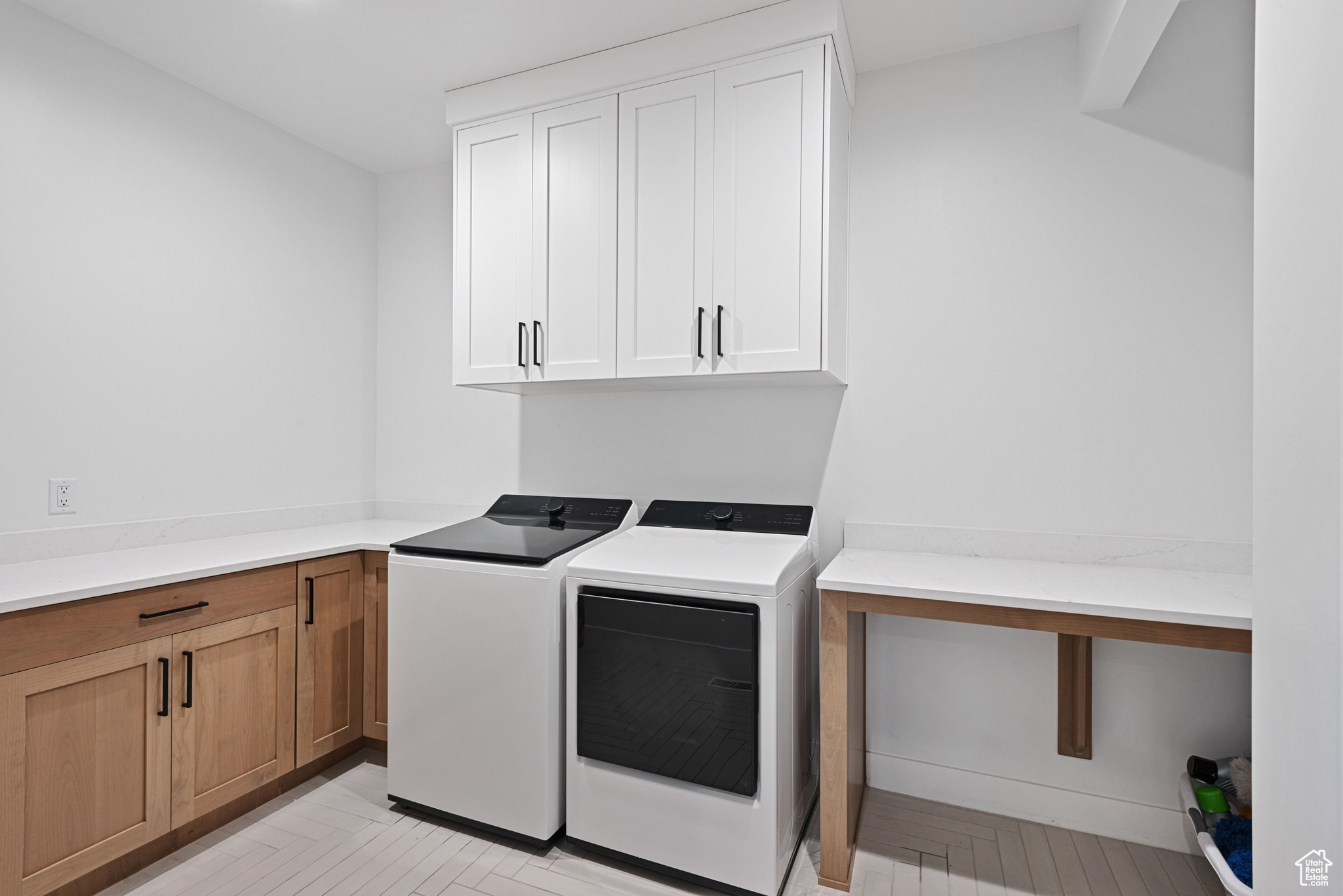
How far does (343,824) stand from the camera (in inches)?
80.0

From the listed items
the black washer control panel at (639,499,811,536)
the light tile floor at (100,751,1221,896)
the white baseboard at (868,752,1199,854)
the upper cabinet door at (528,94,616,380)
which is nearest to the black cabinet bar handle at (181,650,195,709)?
the light tile floor at (100,751,1221,896)

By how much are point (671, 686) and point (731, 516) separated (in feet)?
2.36

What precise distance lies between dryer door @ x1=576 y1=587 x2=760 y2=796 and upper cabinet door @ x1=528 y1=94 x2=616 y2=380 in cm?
85

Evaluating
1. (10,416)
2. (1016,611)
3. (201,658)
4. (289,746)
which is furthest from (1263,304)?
(10,416)

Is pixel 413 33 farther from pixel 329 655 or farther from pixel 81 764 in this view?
pixel 81 764

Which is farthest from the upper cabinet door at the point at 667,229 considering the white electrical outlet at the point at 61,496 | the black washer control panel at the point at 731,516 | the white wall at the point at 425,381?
the white electrical outlet at the point at 61,496

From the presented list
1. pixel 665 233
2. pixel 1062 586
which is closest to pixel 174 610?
pixel 665 233

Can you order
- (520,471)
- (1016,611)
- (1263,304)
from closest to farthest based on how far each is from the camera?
(1263,304) → (1016,611) → (520,471)

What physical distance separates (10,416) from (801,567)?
2.40 m

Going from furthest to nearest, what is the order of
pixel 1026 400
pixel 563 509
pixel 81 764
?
pixel 563 509, pixel 1026 400, pixel 81 764

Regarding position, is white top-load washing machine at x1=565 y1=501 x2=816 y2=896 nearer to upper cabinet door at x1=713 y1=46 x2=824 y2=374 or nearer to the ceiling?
upper cabinet door at x1=713 y1=46 x2=824 y2=374

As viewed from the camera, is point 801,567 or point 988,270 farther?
point 988,270

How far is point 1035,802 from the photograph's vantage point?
2.04 meters

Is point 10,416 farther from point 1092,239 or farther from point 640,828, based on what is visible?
point 1092,239
